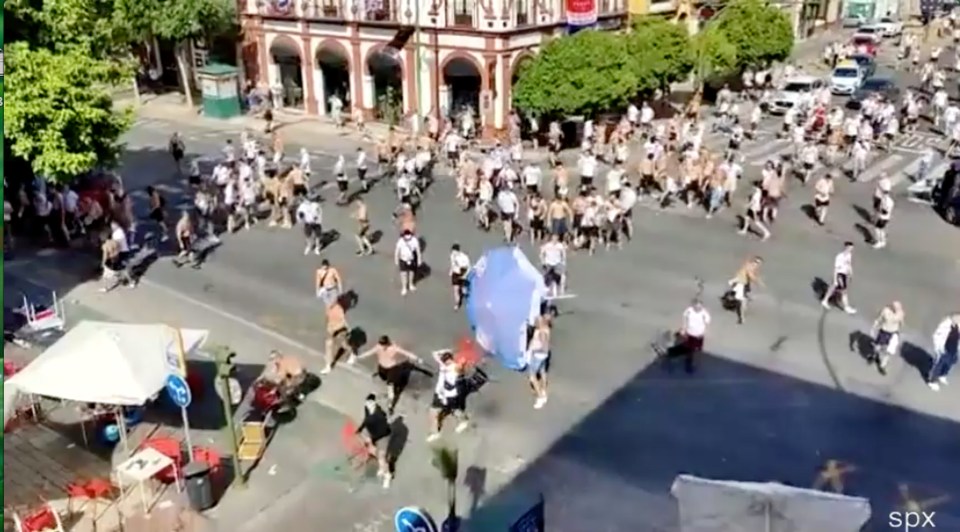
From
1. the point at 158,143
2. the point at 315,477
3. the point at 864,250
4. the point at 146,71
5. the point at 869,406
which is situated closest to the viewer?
the point at 315,477

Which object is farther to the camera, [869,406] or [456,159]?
[456,159]

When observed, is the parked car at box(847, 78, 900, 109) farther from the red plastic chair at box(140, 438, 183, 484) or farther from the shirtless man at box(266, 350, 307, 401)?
the red plastic chair at box(140, 438, 183, 484)

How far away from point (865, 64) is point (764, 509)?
45614 millimetres

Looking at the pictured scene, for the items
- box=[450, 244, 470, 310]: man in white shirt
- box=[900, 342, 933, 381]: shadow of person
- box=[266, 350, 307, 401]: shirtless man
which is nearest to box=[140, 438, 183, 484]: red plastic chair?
box=[266, 350, 307, 401]: shirtless man

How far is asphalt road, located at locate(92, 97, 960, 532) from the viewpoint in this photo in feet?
48.6

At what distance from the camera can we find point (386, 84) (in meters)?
40.9

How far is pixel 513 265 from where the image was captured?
57.9ft

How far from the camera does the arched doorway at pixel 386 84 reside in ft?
131

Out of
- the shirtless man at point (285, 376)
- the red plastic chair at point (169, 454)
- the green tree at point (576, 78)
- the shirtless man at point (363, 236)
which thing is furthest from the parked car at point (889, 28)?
the red plastic chair at point (169, 454)

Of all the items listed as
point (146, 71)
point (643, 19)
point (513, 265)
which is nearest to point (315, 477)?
point (513, 265)

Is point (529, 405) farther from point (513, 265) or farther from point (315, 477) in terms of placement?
point (315, 477)

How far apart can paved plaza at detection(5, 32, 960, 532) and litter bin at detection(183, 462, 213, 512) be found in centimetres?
28

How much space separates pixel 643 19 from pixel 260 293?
84.0 feet

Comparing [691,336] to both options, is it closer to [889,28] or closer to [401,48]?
[401,48]
